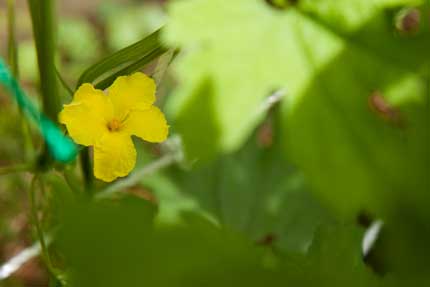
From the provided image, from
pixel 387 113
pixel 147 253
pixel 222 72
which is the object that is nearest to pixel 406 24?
pixel 387 113

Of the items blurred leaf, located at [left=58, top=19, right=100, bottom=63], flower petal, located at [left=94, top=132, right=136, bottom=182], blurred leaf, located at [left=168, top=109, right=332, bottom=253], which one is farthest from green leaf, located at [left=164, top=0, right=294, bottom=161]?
blurred leaf, located at [left=58, top=19, right=100, bottom=63]

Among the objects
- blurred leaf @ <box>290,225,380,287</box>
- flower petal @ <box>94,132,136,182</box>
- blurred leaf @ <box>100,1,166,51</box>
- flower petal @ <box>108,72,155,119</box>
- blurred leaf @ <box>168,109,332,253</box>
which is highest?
flower petal @ <box>108,72,155,119</box>

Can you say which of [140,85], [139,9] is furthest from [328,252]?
[139,9]

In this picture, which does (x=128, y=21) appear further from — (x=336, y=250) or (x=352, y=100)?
(x=336, y=250)

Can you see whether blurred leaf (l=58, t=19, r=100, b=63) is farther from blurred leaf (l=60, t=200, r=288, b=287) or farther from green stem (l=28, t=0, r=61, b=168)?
blurred leaf (l=60, t=200, r=288, b=287)

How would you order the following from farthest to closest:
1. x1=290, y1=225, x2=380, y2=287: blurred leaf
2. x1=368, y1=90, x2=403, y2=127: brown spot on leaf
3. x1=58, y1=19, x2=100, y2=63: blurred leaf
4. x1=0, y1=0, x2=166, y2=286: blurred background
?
x1=58, y1=19, x2=100, y2=63: blurred leaf < x1=0, y1=0, x2=166, y2=286: blurred background < x1=368, y1=90, x2=403, y2=127: brown spot on leaf < x1=290, y1=225, x2=380, y2=287: blurred leaf

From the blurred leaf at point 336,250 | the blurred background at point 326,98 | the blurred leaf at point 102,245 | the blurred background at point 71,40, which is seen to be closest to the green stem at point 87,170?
the blurred background at point 326,98
